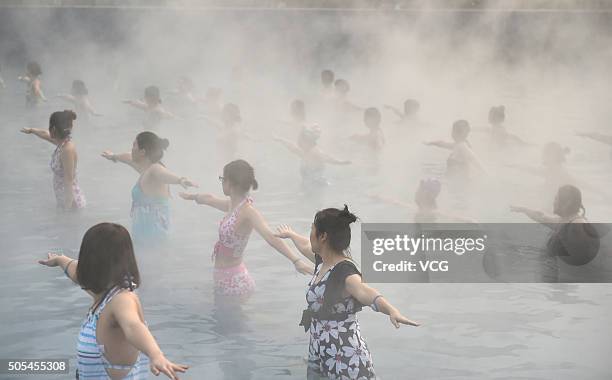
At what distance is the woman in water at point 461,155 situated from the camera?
12.5 m

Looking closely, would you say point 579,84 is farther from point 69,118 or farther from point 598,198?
point 69,118

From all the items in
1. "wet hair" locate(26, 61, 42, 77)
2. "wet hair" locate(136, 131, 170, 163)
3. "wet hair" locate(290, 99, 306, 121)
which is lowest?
"wet hair" locate(136, 131, 170, 163)

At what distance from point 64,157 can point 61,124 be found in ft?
1.17

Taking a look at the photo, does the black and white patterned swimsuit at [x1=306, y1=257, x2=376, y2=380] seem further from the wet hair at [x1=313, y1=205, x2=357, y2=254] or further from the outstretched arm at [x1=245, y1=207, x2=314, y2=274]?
the outstretched arm at [x1=245, y1=207, x2=314, y2=274]

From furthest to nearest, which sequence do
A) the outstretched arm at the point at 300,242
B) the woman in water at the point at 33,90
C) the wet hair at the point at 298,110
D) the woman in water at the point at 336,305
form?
the woman in water at the point at 33,90 → the wet hair at the point at 298,110 → the outstretched arm at the point at 300,242 → the woman in water at the point at 336,305

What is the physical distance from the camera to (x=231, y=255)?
23.5ft

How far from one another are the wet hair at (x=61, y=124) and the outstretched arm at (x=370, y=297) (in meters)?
5.37

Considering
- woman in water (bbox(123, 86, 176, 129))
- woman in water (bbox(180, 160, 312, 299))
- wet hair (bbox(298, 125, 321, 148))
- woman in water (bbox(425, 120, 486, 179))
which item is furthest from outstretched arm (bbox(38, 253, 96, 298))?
woman in water (bbox(123, 86, 176, 129))

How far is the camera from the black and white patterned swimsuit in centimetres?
494

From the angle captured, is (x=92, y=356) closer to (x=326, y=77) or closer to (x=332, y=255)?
(x=332, y=255)

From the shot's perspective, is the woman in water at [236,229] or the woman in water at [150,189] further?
the woman in water at [150,189]

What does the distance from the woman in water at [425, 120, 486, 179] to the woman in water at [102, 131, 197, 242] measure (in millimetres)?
5195

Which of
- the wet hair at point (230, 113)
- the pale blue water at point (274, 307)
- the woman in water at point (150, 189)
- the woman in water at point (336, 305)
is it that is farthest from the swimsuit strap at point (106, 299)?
the wet hair at point (230, 113)

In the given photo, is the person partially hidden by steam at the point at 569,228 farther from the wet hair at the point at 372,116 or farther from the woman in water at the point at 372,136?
the woman in water at the point at 372,136
